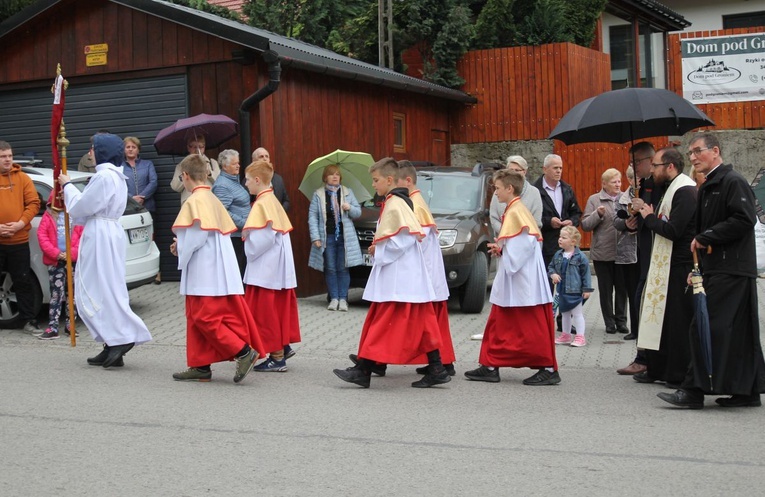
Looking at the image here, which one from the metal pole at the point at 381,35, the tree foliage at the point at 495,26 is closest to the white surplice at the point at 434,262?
the metal pole at the point at 381,35

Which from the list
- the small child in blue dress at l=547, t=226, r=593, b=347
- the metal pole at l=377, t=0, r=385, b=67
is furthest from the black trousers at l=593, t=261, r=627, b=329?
the metal pole at l=377, t=0, r=385, b=67

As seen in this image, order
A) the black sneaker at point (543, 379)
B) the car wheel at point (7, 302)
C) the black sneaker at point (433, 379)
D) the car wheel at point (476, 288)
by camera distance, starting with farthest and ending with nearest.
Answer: the car wheel at point (476, 288) < the car wheel at point (7, 302) < the black sneaker at point (543, 379) < the black sneaker at point (433, 379)

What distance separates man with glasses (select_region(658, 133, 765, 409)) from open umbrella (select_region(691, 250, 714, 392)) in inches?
1.5

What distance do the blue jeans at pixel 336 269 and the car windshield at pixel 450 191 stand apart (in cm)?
144

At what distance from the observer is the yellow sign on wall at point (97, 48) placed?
1549 centimetres

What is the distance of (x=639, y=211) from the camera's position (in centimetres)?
855

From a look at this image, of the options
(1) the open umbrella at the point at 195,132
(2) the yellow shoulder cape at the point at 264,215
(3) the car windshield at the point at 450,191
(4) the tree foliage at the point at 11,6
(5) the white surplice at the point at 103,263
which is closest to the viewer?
(2) the yellow shoulder cape at the point at 264,215

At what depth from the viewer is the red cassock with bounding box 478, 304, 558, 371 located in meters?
8.59

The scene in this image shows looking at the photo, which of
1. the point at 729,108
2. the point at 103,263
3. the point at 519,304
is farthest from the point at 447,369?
the point at 729,108

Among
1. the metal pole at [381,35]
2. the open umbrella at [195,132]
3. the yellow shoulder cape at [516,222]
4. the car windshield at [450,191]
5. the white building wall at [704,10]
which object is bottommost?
the yellow shoulder cape at [516,222]

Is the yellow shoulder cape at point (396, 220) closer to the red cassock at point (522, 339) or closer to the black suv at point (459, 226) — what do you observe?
the red cassock at point (522, 339)

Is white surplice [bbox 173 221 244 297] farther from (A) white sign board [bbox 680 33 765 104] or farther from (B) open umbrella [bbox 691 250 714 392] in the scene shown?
(A) white sign board [bbox 680 33 765 104]

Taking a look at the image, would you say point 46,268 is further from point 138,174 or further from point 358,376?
point 358,376

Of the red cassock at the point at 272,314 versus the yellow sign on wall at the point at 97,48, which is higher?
→ the yellow sign on wall at the point at 97,48
